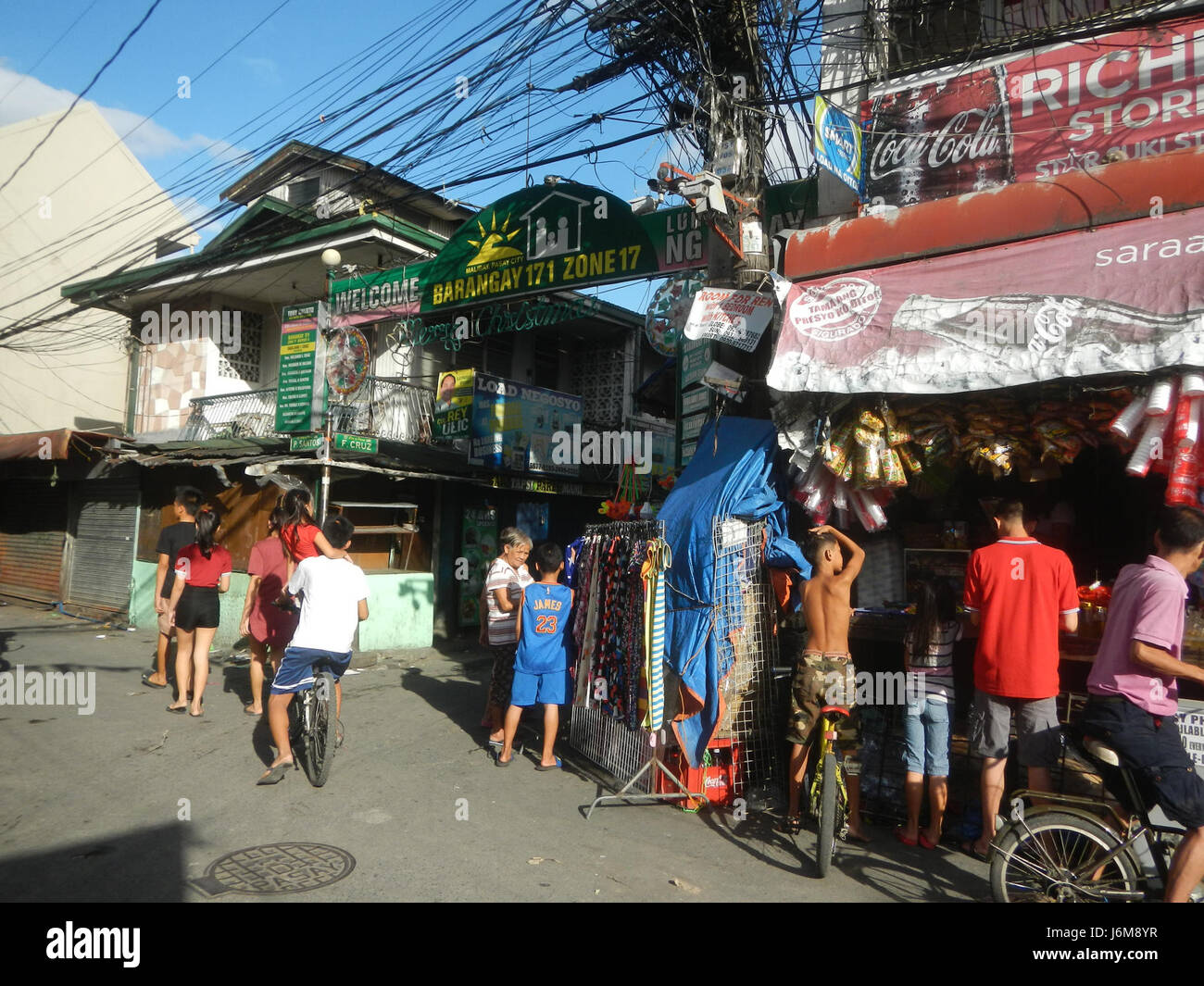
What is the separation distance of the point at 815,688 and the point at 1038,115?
4818mm

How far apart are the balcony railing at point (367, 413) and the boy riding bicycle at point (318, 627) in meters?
6.59

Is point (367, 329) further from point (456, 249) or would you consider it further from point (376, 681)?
point (376, 681)

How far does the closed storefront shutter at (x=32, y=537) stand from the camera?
1573 centimetres

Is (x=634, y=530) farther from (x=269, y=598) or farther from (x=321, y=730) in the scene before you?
(x=269, y=598)

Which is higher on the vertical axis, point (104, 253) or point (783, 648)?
point (104, 253)

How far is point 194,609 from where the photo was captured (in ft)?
24.7

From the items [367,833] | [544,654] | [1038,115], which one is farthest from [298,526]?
[1038,115]

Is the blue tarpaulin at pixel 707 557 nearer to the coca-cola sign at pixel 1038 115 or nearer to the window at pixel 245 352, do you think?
the coca-cola sign at pixel 1038 115

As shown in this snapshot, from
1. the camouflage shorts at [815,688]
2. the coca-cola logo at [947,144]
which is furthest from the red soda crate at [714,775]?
the coca-cola logo at [947,144]

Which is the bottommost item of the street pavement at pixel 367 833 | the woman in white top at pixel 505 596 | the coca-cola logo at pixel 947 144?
the street pavement at pixel 367 833

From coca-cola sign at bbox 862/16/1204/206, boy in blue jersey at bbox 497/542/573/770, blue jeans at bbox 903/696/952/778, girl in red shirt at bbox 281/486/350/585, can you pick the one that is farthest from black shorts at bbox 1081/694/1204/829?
girl in red shirt at bbox 281/486/350/585
